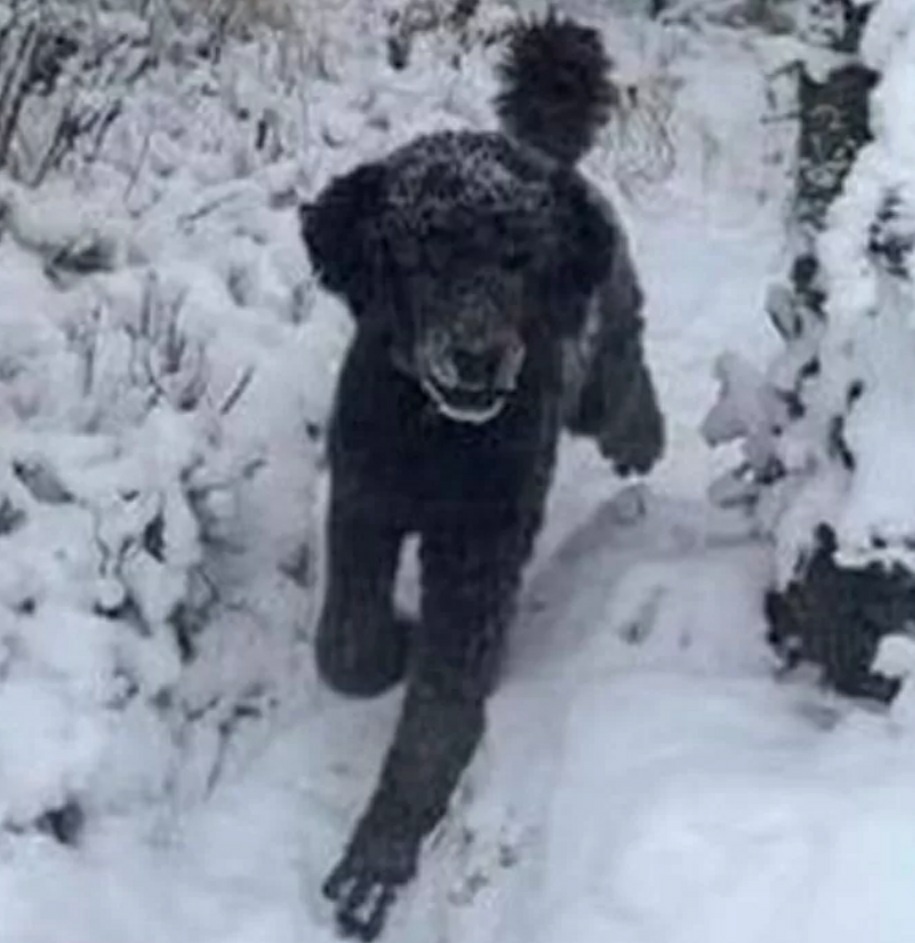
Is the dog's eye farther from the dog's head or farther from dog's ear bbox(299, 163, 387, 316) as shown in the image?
dog's ear bbox(299, 163, 387, 316)

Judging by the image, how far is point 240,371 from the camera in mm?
5320

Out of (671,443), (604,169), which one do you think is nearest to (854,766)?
(671,443)

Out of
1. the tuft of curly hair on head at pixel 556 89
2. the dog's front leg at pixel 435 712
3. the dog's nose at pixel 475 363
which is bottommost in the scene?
the dog's front leg at pixel 435 712

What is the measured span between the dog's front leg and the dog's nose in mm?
370

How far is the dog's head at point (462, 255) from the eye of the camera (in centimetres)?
406

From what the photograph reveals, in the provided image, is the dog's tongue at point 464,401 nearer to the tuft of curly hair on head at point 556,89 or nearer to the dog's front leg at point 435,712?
the dog's front leg at point 435,712

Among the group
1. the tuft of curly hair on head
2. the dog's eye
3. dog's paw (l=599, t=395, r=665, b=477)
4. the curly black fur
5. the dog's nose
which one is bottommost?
dog's paw (l=599, t=395, r=665, b=477)

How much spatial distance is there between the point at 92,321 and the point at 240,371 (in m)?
0.30

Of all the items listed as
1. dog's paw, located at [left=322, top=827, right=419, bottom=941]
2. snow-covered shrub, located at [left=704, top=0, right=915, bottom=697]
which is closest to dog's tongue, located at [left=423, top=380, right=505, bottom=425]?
snow-covered shrub, located at [left=704, top=0, right=915, bottom=697]

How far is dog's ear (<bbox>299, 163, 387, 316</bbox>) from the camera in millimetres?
4234

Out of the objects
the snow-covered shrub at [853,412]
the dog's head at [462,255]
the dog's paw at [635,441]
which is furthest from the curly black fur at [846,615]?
the dog's paw at [635,441]

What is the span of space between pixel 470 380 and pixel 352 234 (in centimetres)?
38

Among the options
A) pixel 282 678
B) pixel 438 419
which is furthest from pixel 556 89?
pixel 282 678

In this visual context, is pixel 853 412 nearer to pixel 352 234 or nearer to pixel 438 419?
pixel 438 419
